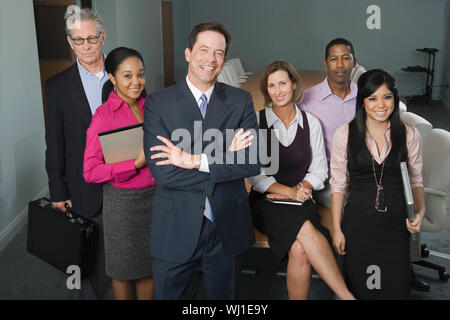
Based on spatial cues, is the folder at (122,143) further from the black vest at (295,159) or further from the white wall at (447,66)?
the white wall at (447,66)

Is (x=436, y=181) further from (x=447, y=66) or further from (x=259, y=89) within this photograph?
(x=447, y=66)

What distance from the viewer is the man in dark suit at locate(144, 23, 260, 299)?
6.38 feet

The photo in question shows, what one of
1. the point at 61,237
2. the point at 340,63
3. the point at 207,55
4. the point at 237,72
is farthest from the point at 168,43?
the point at 207,55

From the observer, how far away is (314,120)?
264 centimetres

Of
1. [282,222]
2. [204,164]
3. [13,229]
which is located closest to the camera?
[204,164]

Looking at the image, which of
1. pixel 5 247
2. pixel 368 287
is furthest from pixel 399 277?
pixel 5 247

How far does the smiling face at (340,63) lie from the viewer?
291cm

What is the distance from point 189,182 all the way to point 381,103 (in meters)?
1.01

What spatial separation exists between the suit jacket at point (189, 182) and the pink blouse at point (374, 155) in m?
0.56

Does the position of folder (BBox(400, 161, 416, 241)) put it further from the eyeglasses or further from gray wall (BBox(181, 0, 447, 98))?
gray wall (BBox(181, 0, 447, 98))

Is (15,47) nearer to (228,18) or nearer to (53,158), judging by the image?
(53,158)

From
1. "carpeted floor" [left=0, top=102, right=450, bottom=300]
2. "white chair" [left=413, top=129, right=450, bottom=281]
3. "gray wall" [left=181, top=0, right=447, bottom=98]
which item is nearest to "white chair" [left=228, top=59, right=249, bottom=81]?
"gray wall" [left=181, top=0, right=447, bottom=98]

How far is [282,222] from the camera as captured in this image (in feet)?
7.86

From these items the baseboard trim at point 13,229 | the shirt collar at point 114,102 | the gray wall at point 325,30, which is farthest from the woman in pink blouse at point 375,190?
the gray wall at point 325,30
